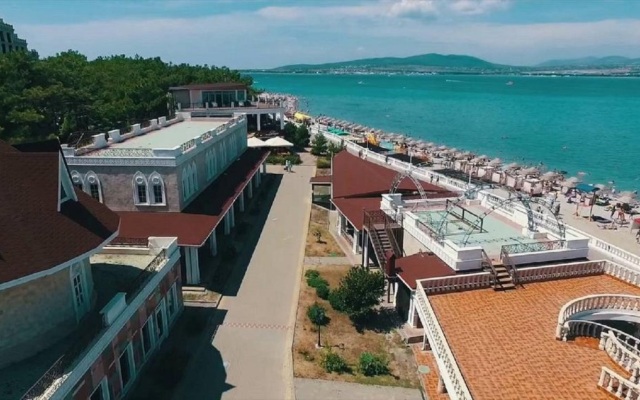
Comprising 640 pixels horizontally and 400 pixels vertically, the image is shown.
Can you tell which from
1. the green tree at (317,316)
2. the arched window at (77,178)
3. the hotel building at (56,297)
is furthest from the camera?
the arched window at (77,178)

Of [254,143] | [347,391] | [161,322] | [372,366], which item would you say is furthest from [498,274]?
[254,143]

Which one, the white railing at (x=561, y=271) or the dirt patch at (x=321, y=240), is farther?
the dirt patch at (x=321, y=240)

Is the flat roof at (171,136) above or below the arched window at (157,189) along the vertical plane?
above

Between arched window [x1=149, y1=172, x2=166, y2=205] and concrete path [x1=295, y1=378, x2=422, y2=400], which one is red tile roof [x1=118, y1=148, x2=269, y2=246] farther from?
concrete path [x1=295, y1=378, x2=422, y2=400]

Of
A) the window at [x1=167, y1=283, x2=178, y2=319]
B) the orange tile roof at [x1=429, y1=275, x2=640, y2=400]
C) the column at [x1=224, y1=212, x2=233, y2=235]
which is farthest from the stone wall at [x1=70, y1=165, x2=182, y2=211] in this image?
the orange tile roof at [x1=429, y1=275, x2=640, y2=400]

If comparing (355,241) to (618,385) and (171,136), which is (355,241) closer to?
(171,136)

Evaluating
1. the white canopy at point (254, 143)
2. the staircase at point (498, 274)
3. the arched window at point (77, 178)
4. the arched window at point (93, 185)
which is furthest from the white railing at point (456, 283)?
the white canopy at point (254, 143)

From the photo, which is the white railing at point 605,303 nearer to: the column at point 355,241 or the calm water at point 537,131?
the column at point 355,241

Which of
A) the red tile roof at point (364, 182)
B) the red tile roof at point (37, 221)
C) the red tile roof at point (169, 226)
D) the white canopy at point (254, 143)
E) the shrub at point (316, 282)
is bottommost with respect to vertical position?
the shrub at point (316, 282)

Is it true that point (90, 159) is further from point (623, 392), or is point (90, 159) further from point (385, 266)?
point (623, 392)

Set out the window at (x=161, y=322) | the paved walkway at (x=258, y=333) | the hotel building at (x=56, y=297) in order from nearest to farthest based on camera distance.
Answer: the hotel building at (x=56, y=297) → the paved walkway at (x=258, y=333) → the window at (x=161, y=322)
